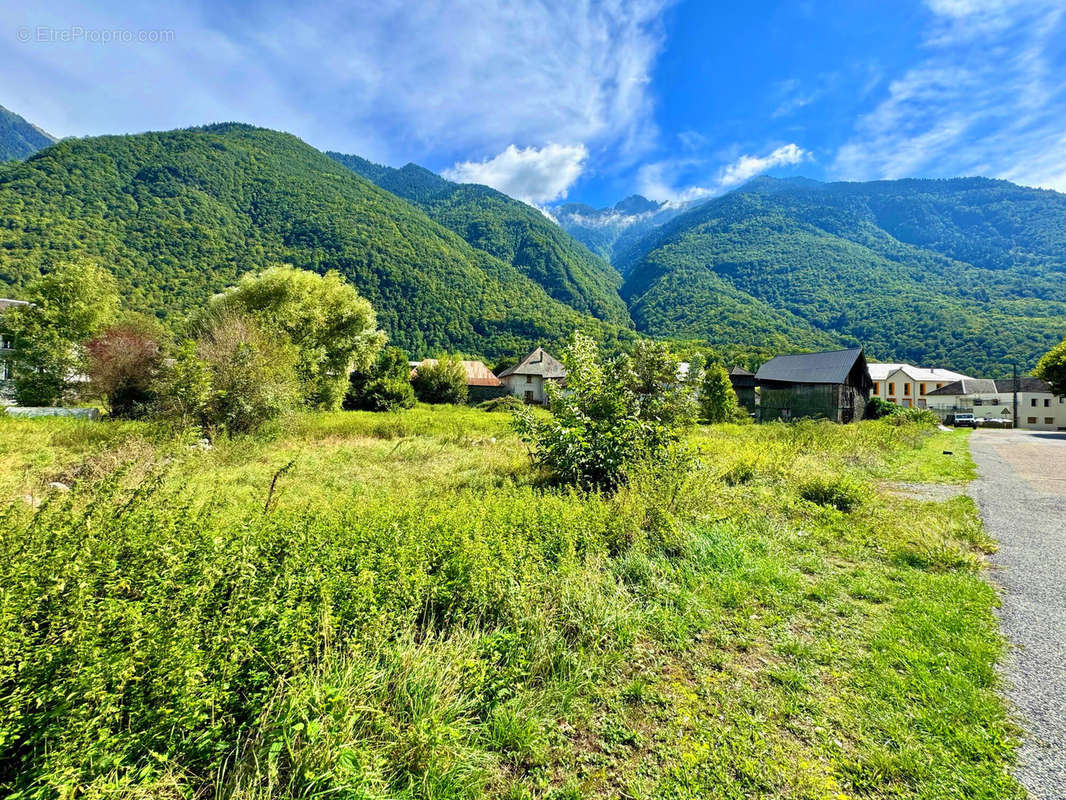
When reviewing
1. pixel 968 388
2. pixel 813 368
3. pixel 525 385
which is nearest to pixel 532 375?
pixel 525 385

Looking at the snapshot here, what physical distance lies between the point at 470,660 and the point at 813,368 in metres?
42.9

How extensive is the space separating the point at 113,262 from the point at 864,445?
79443 mm

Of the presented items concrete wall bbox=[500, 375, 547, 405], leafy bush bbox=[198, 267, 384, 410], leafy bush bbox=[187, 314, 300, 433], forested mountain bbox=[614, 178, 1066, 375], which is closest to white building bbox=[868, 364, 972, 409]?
forested mountain bbox=[614, 178, 1066, 375]

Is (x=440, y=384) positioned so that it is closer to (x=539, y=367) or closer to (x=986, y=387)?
(x=539, y=367)

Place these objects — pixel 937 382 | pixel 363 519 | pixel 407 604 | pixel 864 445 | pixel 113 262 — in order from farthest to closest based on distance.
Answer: pixel 937 382 → pixel 113 262 → pixel 864 445 → pixel 363 519 → pixel 407 604

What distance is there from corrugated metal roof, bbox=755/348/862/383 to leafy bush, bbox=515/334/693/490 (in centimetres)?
3209

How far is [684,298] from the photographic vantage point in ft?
389

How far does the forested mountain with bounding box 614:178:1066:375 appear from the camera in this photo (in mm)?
83150

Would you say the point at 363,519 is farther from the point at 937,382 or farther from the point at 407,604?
the point at 937,382

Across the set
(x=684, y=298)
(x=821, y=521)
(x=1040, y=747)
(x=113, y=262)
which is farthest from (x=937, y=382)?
(x=113, y=262)

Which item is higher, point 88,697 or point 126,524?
point 126,524

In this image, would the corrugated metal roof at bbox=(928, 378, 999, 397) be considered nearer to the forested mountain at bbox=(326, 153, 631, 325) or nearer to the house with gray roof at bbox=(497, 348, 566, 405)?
the house with gray roof at bbox=(497, 348, 566, 405)

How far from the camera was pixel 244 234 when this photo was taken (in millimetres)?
75062

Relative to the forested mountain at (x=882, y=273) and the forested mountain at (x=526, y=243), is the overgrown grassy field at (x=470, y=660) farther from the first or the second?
the forested mountain at (x=526, y=243)
